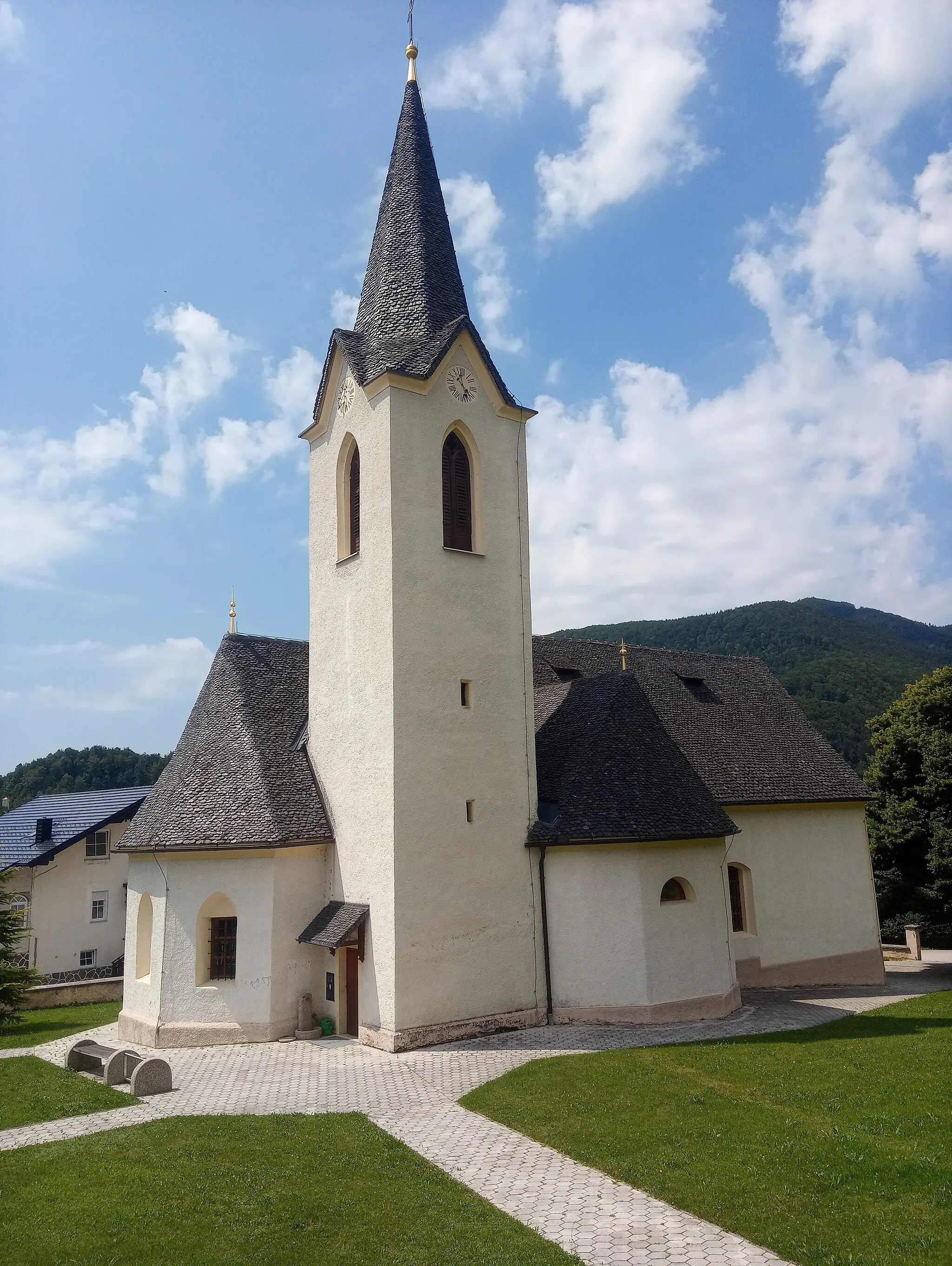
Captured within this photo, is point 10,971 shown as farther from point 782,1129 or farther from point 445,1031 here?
point 782,1129

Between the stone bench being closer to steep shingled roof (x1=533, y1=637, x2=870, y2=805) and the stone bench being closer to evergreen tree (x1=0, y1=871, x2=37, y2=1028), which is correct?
evergreen tree (x1=0, y1=871, x2=37, y2=1028)

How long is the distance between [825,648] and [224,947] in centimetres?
8475

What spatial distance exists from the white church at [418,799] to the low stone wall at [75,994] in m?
7.04

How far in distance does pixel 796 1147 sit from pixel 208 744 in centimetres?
1519

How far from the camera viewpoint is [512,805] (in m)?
19.5

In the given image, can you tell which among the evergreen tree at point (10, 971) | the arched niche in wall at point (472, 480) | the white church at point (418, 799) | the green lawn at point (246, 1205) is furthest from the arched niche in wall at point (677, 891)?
the evergreen tree at point (10, 971)

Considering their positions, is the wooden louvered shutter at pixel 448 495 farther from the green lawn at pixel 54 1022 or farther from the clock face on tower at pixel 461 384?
the green lawn at pixel 54 1022

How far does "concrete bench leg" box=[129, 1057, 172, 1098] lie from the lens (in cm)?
1449

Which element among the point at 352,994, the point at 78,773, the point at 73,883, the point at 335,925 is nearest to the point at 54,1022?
the point at 352,994

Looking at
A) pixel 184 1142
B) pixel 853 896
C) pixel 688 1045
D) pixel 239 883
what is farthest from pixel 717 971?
pixel 184 1142

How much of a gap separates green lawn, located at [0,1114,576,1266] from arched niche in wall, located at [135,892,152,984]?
798 centimetres

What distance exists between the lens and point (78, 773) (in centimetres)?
7538

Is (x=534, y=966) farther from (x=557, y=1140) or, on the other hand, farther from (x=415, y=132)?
(x=415, y=132)

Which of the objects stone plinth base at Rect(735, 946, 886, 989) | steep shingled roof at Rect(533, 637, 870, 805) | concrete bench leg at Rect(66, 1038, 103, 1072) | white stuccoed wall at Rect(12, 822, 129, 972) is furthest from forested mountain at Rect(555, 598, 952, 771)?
concrete bench leg at Rect(66, 1038, 103, 1072)
